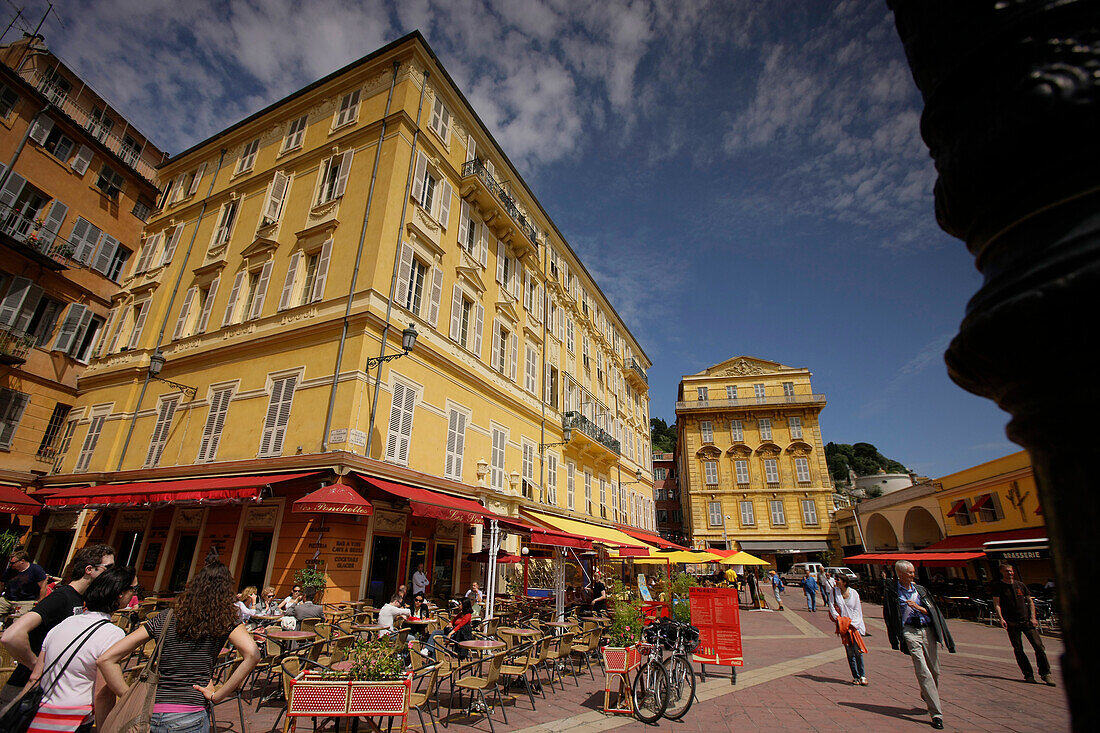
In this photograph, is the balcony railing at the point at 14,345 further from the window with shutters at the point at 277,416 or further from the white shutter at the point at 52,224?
the window with shutters at the point at 277,416

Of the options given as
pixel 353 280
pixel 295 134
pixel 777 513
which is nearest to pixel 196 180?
pixel 295 134

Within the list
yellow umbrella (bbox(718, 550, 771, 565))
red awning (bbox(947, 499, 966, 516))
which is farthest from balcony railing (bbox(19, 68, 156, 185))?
red awning (bbox(947, 499, 966, 516))

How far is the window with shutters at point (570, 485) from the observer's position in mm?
21150

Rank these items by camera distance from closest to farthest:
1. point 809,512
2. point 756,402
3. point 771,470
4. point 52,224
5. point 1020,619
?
point 1020,619, point 52,224, point 809,512, point 771,470, point 756,402

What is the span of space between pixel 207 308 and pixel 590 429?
15533 mm

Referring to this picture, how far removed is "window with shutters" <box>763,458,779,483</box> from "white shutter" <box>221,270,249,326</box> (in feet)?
121

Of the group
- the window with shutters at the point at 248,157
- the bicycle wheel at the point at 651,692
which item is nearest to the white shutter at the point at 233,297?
the window with shutters at the point at 248,157

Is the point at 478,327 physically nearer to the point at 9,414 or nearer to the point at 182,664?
the point at 182,664

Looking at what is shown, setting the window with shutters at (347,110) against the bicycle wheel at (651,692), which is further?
the window with shutters at (347,110)

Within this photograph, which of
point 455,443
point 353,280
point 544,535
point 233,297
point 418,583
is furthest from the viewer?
point 233,297

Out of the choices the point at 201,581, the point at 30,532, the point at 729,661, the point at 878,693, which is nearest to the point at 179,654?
the point at 201,581

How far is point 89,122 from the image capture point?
19.9m

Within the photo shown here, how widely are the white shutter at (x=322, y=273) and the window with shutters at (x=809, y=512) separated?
36824 mm

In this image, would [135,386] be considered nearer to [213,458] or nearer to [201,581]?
[213,458]
